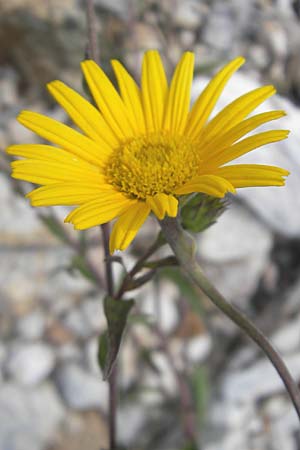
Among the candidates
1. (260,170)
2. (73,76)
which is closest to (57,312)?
(73,76)

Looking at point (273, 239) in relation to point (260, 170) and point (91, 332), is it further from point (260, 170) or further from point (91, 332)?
point (260, 170)

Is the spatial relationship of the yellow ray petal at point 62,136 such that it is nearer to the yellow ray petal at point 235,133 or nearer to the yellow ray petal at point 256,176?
the yellow ray petal at point 235,133

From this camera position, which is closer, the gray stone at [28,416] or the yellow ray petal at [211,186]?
the yellow ray petal at [211,186]

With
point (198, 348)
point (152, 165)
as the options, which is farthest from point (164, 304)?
point (152, 165)

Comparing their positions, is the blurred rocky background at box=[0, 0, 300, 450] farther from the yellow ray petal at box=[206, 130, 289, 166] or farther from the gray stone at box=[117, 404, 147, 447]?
the yellow ray petal at box=[206, 130, 289, 166]

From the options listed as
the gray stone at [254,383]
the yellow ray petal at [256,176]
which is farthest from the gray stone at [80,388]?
the yellow ray petal at [256,176]

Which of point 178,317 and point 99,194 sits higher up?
point 99,194

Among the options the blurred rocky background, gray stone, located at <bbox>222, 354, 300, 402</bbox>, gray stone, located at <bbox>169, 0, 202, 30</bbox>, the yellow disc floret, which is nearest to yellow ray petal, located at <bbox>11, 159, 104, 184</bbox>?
the yellow disc floret
